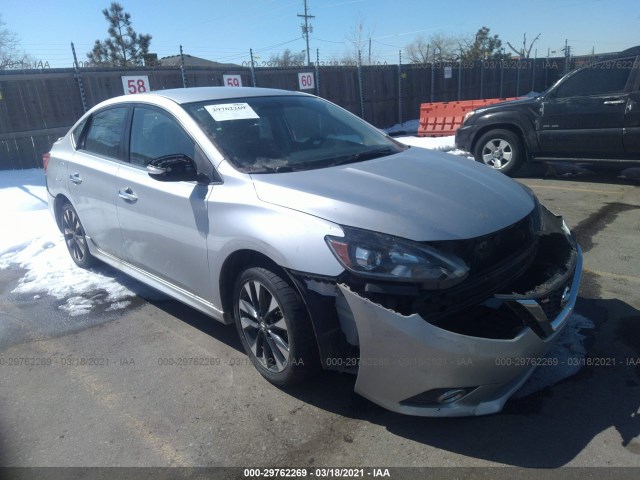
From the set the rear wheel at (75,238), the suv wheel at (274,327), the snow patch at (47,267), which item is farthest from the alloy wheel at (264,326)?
the rear wheel at (75,238)

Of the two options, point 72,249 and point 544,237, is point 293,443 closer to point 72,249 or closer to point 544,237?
point 544,237

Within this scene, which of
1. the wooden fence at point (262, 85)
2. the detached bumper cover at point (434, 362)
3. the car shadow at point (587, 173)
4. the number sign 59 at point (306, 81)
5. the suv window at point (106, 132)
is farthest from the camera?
the number sign 59 at point (306, 81)

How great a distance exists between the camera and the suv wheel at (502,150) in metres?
8.17

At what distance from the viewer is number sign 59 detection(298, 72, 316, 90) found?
15.1 meters

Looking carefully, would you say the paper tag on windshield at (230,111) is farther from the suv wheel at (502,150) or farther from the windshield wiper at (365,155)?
the suv wheel at (502,150)

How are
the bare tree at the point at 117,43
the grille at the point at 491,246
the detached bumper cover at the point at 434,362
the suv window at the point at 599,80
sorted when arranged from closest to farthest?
the detached bumper cover at the point at 434,362 → the grille at the point at 491,246 → the suv window at the point at 599,80 → the bare tree at the point at 117,43

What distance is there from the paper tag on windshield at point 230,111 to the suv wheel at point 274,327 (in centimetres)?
119

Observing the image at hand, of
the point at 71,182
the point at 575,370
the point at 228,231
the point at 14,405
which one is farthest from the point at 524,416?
the point at 71,182

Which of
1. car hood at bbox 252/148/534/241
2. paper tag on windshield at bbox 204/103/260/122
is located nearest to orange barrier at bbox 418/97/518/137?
paper tag on windshield at bbox 204/103/260/122

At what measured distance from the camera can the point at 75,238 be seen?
5031 mm

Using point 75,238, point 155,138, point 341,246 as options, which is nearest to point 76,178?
point 75,238

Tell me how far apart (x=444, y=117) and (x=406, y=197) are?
482 inches

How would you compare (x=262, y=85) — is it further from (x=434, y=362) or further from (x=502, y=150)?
(x=434, y=362)

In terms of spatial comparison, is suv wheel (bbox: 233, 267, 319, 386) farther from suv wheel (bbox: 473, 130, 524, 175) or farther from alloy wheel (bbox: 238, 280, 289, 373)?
suv wheel (bbox: 473, 130, 524, 175)
